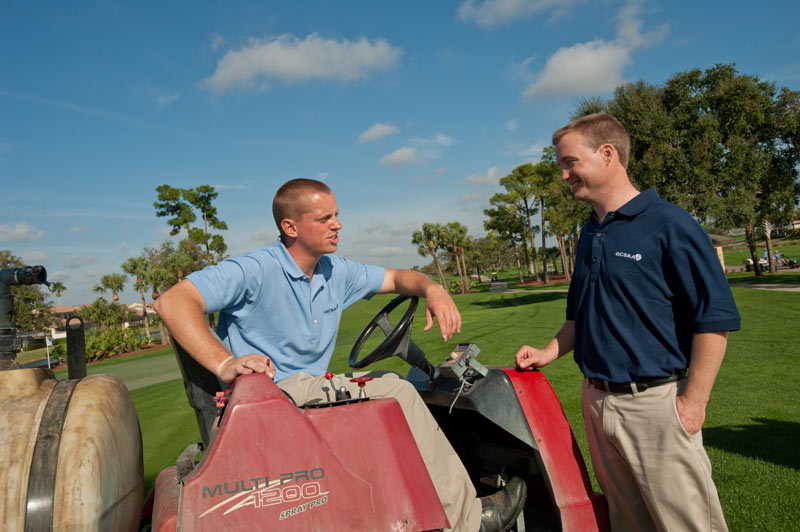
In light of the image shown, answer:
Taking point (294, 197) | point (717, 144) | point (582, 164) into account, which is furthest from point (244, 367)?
point (717, 144)

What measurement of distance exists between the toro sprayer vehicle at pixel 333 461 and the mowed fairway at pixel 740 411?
6.04 feet

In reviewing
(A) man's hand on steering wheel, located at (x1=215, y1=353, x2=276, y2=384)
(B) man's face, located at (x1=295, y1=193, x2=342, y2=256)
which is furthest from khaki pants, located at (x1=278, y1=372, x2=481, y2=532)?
(B) man's face, located at (x1=295, y1=193, x2=342, y2=256)

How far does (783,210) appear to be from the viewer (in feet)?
74.3

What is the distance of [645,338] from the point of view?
2027 mm

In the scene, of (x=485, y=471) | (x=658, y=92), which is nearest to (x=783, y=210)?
(x=658, y=92)

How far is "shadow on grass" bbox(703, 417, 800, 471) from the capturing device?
13.8 feet

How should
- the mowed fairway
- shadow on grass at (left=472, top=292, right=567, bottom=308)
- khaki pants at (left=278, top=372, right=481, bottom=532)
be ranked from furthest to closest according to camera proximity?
1. shadow on grass at (left=472, top=292, right=567, bottom=308)
2. the mowed fairway
3. khaki pants at (left=278, top=372, right=481, bottom=532)

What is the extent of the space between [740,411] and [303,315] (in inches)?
210

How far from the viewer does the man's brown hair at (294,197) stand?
8.57ft

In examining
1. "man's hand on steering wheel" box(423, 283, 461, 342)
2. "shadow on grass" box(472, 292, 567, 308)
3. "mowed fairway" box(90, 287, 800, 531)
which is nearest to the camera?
"man's hand on steering wheel" box(423, 283, 461, 342)

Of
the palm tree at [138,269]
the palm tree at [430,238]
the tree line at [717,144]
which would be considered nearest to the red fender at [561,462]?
the tree line at [717,144]

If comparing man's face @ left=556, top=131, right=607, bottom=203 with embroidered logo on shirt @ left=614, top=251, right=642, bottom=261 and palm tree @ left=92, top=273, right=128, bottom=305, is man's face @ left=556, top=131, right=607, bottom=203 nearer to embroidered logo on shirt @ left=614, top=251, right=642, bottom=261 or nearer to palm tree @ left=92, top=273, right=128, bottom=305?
embroidered logo on shirt @ left=614, top=251, right=642, bottom=261

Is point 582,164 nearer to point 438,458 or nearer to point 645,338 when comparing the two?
point 645,338

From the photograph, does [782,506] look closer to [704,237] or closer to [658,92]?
[704,237]
